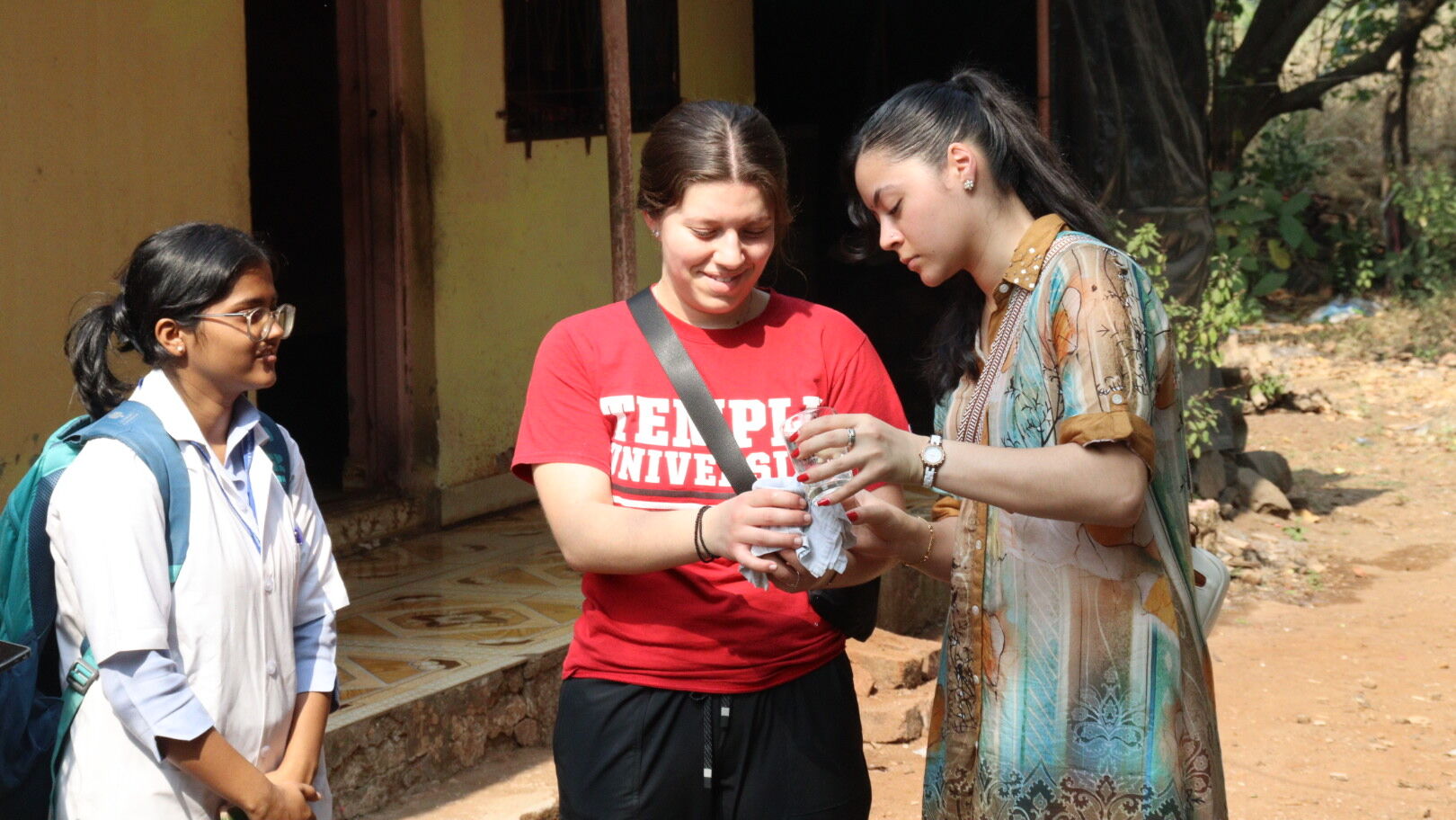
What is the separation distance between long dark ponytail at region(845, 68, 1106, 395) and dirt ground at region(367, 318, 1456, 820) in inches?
106

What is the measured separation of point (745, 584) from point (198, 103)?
12.8ft

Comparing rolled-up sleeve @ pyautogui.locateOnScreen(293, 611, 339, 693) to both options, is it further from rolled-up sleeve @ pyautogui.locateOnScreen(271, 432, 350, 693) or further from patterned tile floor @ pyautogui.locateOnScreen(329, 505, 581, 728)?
patterned tile floor @ pyautogui.locateOnScreen(329, 505, 581, 728)

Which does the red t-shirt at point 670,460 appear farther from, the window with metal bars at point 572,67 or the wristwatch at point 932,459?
the window with metal bars at point 572,67

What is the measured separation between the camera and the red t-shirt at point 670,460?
2318 millimetres

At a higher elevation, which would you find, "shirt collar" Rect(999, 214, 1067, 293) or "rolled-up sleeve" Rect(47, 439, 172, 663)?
"shirt collar" Rect(999, 214, 1067, 293)

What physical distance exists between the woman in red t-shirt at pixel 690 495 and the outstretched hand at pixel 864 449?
11.5 inches

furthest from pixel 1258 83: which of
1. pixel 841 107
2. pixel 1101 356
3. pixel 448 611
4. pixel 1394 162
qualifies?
pixel 1101 356

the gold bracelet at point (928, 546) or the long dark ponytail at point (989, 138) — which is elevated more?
the long dark ponytail at point (989, 138)

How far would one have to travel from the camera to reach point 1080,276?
6.88ft

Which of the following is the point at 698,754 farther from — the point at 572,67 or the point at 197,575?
the point at 572,67

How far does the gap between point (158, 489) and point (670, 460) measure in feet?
2.54

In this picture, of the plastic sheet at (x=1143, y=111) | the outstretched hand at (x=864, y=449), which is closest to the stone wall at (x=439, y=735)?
the outstretched hand at (x=864, y=449)

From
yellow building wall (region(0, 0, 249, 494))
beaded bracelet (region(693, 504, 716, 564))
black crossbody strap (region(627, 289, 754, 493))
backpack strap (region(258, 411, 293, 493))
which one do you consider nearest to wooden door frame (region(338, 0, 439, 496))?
yellow building wall (region(0, 0, 249, 494))

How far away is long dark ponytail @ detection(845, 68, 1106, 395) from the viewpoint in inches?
87.9
